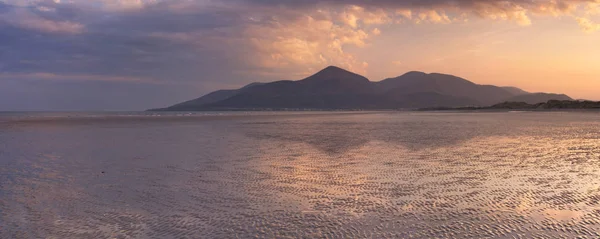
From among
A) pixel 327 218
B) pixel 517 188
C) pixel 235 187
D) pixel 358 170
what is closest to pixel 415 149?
pixel 358 170

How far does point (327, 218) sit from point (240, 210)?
1792mm

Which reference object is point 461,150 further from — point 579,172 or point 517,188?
point 517,188

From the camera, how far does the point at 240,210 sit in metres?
7.72

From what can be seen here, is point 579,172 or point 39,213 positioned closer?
point 39,213

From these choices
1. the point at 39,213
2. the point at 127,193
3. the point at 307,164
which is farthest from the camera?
the point at 307,164

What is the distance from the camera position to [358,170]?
12.2m

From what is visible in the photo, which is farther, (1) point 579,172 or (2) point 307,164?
(2) point 307,164

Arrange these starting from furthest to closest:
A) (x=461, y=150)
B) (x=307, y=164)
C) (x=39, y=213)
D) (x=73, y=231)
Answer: (x=461, y=150) → (x=307, y=164) → (x=39, y=213) → (x=73, y=231)

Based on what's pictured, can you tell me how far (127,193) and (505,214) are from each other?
829cm

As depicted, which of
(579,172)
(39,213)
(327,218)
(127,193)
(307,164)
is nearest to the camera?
(327,218)

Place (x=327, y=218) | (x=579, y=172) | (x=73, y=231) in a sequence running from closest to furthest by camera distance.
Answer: (x=73, y=231) → (x=327, y=218) → (x=579, y=172)

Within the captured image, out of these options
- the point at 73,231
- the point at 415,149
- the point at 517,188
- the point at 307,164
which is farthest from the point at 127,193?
the point at 415,149

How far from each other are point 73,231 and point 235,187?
3972 millimetres

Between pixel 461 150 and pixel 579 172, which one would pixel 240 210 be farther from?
pixel 461 150
